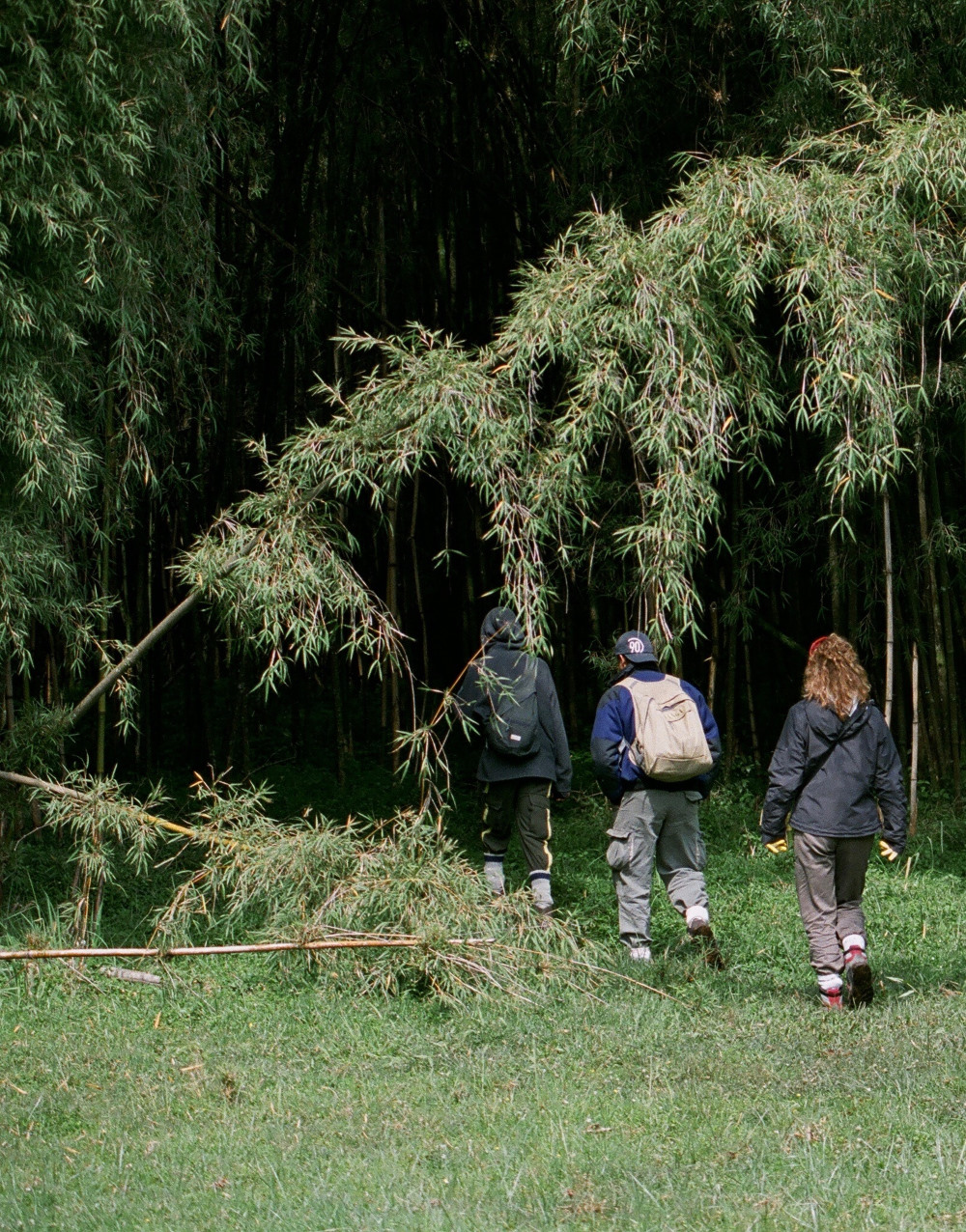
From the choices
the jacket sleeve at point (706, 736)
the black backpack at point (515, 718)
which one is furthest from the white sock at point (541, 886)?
the jacket sleeve at point (706, 736)

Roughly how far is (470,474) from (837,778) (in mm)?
1597

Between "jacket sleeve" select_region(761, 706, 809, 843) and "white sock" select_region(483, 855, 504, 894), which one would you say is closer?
"jacket sleeve" select_region(761, 706, 809, 843)

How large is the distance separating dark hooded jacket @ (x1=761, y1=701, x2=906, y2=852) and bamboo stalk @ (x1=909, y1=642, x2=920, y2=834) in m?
2.13

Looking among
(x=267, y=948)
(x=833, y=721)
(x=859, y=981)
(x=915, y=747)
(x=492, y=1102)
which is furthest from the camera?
(x=915, y=747)

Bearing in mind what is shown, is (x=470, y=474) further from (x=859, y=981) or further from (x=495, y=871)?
(x=859, y=981)

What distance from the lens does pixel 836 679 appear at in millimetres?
4668

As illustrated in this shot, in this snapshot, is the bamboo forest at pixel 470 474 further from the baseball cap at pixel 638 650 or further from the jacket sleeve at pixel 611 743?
the baseball cap at pixel 638 650

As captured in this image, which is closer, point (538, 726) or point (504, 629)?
point (504, 629)

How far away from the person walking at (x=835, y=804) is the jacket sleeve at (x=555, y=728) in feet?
4.32

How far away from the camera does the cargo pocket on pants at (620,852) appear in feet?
16.8

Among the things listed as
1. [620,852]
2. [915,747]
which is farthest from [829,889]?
[915,747]

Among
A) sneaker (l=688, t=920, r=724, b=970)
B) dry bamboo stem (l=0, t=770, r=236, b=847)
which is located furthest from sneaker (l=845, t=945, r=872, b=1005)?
dry bamboo stem (l=0, t=770, r=236, b=847)

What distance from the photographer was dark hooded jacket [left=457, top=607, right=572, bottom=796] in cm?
576

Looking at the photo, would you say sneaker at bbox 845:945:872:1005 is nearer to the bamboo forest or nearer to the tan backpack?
the bamboo forest
